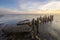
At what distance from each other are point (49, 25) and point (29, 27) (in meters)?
0.24

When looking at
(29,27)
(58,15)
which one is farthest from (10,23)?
(58,15)

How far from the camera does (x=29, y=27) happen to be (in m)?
1.38

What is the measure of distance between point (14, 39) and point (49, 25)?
1.46 feet

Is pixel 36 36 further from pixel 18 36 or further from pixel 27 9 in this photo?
pixel 27 9

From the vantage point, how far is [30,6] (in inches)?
55.4

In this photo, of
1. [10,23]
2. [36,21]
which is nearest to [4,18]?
[10,23]

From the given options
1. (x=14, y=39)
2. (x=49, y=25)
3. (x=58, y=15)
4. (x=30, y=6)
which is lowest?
(x=14, y=39)

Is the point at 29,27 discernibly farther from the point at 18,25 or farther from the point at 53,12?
the point at 53,12

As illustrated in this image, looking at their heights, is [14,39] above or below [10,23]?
below

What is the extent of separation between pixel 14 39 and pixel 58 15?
0.59m

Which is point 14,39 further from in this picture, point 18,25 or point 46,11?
point 46,11

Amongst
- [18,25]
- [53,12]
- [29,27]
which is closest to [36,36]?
[29,27]

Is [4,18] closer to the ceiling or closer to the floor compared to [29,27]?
closer to the ceiling

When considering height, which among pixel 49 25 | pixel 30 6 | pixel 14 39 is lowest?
pixel 14 39
